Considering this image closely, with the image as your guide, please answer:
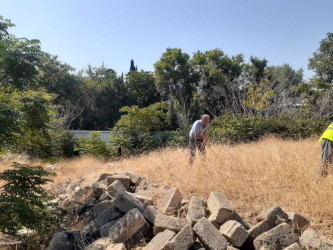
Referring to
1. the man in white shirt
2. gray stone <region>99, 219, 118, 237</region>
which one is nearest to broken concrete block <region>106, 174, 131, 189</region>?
gray stone <region>99, 219, 118, 237</region>

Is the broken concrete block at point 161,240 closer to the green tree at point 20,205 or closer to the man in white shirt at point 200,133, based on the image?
the green tree at point 20,205

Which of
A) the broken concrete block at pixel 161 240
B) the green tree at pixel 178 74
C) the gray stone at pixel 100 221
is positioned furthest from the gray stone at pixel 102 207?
the green tree at pixel 178 74

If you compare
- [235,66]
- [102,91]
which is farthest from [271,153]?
[102,91]

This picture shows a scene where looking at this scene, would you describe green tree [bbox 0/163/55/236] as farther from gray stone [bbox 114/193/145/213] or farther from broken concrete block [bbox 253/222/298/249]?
broken concrete block [bbox 253/222/298/249]

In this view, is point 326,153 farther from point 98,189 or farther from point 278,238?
point 98,189

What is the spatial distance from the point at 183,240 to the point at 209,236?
32 centimetres

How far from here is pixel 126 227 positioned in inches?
146

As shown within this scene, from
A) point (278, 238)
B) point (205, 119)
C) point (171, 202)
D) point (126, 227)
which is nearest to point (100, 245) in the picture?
point (126, 227)

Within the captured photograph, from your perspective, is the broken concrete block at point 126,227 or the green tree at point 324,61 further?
the green tree at point 324,61

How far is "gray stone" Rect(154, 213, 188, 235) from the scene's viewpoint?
3596 millimetres

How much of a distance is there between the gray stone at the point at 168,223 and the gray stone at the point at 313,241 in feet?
4.72

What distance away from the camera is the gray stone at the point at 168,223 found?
360 centimetres

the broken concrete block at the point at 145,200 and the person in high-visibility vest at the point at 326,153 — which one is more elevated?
the person in high-visibility vest at the point at 326,153

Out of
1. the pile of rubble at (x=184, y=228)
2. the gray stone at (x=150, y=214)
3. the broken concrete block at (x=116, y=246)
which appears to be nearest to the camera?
the pile of rubble at (x=184, y=228)
